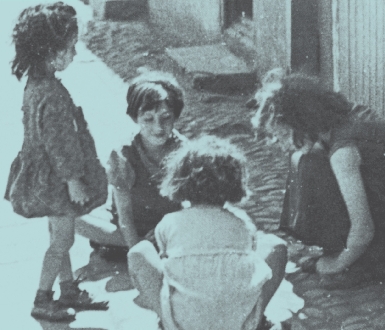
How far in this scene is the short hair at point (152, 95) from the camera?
4.70 meters

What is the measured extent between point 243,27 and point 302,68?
176cm

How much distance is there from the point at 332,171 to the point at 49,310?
56.1 inches

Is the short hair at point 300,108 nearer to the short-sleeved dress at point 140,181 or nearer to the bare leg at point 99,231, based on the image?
the short-sleeved dress at point 140,181

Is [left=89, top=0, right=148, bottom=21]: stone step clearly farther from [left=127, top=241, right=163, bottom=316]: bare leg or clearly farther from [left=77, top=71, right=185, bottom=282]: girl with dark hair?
[left=127, top=241, right=163, bottom=316]: bare leg

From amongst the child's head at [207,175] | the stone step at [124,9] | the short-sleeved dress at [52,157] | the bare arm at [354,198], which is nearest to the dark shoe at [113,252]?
the short-sleeved dress at [52,157]

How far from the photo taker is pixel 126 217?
4613 millimetres

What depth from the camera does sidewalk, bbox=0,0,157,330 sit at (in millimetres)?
4273

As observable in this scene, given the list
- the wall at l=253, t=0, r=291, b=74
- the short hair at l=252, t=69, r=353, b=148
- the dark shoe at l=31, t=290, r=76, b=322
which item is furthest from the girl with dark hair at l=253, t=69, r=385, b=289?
the wall at l=253, t=0, r=291, b=74

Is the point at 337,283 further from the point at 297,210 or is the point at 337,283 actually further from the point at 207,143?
the point at 207,143

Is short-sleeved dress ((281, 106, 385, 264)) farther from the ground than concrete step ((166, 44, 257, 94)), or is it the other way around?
short-sleeved dress ((281, 106, 385, 264))

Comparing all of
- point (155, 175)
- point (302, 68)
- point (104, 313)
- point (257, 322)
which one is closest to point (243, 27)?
point (302, 68)

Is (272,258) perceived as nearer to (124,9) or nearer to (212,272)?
(212,272)

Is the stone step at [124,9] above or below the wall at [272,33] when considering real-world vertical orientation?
below

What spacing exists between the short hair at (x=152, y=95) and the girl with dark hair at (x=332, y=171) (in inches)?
19.3
